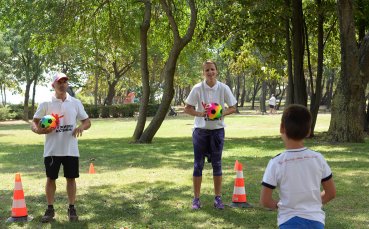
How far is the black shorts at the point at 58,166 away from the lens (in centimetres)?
632

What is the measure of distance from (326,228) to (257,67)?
21311mm

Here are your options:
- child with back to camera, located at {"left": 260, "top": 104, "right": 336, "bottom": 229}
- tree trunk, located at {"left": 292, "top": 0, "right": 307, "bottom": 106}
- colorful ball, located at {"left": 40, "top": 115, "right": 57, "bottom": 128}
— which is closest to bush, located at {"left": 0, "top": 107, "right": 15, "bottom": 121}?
tree trunk, located at {"left": 292, "top": 0, "right": 307, "bottom": 106}

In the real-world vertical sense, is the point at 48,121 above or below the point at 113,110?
above

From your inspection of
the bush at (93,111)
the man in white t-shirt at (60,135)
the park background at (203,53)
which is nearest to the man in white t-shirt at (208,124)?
the park background at (203,53)

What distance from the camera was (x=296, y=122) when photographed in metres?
3.22

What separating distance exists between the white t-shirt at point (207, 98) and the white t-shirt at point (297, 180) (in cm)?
351

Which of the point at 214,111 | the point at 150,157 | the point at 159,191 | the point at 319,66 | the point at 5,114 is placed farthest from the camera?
the point at 5,114

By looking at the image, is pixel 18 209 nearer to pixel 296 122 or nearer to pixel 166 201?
pixel 166 201

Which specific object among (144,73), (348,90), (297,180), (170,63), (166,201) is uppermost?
(170,63)

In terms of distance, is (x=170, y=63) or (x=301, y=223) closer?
(x=301, y=223)

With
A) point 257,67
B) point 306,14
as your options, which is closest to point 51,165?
point 306,14

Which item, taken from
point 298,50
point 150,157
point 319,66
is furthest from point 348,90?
point 150,157

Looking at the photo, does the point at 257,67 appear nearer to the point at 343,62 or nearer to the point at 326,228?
the point at 343,62

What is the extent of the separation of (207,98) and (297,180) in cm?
370
